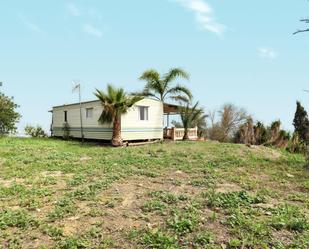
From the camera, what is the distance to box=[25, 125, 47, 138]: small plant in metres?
23.8

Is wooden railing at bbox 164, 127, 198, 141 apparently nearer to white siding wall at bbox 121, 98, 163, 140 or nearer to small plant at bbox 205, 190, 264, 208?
white siding wall at bbox 121, 98, 163, 140

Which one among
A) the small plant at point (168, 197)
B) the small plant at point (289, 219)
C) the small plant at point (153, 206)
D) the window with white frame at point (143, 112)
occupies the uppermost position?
the window with white frame at point (143, 112)

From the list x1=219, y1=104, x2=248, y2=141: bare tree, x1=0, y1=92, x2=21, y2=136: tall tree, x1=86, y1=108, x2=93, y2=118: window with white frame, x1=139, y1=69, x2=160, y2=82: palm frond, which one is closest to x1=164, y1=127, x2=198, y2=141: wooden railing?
x1=139, y1=69, x2=160, y2=82: palm frond

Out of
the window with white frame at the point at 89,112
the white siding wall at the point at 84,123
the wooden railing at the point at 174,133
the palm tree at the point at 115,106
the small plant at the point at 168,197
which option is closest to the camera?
the small plant at the point at 168,197

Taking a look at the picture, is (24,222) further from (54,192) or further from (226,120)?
(226,120)

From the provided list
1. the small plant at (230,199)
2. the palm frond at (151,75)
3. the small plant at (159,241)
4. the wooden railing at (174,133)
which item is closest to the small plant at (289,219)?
the small plant at (230,199)

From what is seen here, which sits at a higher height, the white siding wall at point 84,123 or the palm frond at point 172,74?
the palm frond at point 172,74

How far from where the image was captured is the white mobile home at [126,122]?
1752 centimetres

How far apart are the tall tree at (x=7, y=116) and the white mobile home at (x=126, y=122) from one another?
6.29m

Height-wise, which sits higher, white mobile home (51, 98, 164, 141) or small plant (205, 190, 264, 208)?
white mobile home (51, 98, 164, 141)

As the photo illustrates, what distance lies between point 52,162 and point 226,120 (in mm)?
23230

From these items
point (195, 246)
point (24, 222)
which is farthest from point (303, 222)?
point (24, 222)

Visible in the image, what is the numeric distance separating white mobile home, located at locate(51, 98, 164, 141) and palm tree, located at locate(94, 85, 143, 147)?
25.4 inches

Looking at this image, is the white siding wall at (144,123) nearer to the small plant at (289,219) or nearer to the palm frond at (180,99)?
the palm frond at (180,99)
